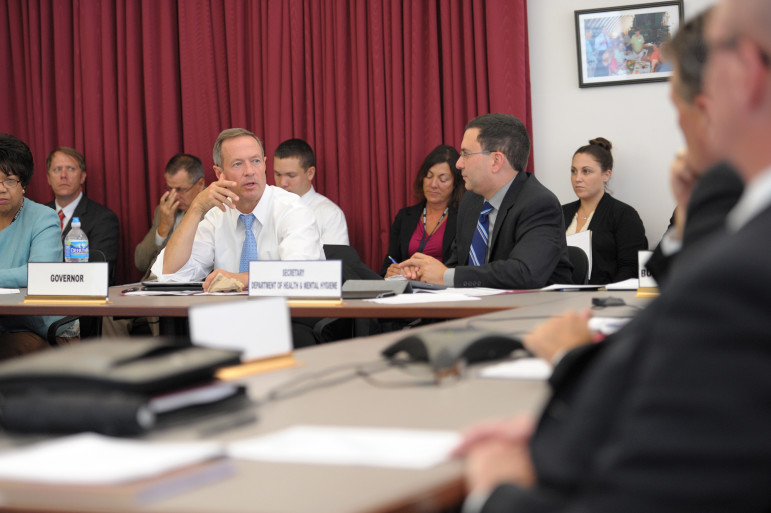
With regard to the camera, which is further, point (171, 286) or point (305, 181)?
point (305, 181)

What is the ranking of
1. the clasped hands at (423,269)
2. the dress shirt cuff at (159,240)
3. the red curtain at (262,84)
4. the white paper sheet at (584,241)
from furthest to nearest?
the dress shirt cuff at (159,240) < the red curtain at (262,84) < the white paper sheet at (584,241) < the clasped hands at (423,269)

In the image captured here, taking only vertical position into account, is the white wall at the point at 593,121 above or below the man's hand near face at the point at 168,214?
above

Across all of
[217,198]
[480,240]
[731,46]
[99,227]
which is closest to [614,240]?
[480,240]

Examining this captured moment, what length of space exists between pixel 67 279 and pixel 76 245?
1.85 m

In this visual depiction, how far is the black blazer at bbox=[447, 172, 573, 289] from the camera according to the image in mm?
→ 3535

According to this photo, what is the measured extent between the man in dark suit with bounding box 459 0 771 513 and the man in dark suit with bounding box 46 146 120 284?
18.4 ft

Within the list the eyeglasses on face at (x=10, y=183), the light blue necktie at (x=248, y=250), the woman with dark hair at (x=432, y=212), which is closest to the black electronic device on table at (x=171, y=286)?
the light blue necktie at (x=248, y=250)

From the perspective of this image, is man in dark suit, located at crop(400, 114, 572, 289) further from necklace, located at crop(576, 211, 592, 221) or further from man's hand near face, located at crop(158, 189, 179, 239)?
man's hand near face, located at crop(158, 189, 179, 239)

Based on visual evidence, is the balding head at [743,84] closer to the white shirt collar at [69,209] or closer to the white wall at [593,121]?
the white wall at [593,121]

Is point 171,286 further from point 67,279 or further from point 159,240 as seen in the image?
point 159,240

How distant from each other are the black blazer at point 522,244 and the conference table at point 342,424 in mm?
1558

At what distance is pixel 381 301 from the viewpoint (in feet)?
10.0

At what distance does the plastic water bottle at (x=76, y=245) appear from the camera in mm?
5078

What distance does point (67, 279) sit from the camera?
134 inches
